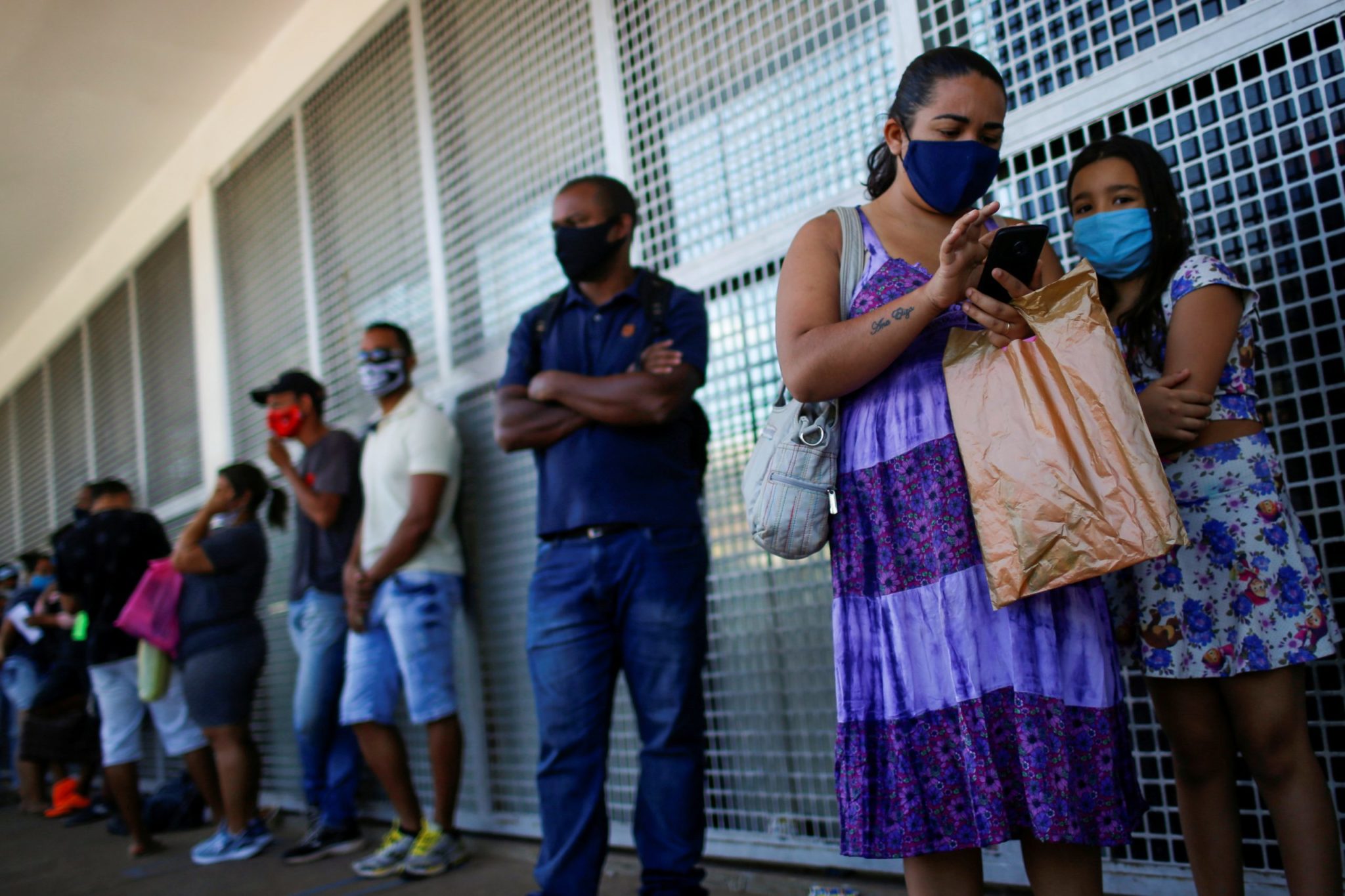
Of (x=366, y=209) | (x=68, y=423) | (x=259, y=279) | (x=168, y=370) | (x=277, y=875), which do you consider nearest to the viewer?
(x=277, y=875)

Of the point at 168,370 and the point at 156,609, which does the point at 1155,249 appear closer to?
the point at 156,609

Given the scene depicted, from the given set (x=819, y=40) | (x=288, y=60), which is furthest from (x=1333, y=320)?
(x=288, y=60)

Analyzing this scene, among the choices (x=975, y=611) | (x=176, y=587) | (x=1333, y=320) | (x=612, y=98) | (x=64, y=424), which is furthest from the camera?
(x=64, y=424)

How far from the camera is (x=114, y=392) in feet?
25.9


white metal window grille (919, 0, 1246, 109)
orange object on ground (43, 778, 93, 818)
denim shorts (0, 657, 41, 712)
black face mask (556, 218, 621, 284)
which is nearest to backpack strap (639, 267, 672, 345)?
black face mask (556, 218, 621, 284)

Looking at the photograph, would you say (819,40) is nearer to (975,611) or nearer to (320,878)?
(975,611)

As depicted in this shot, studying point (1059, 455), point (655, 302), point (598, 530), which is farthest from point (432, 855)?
point (1059, 455)

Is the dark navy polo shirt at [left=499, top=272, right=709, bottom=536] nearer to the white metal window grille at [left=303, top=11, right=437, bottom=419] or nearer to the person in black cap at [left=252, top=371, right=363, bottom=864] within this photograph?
the person in black cap at [left=252, top=371, right=363, bottom=864]

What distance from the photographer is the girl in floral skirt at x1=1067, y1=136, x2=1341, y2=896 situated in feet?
5.61

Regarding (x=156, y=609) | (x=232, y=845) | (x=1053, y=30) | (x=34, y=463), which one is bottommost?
(x=232, y=845)

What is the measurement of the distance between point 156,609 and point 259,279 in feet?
6.98

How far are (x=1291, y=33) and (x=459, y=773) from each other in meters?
3.22

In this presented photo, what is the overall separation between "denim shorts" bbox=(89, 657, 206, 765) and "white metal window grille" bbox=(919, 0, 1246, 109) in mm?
4404

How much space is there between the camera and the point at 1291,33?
2.00m
